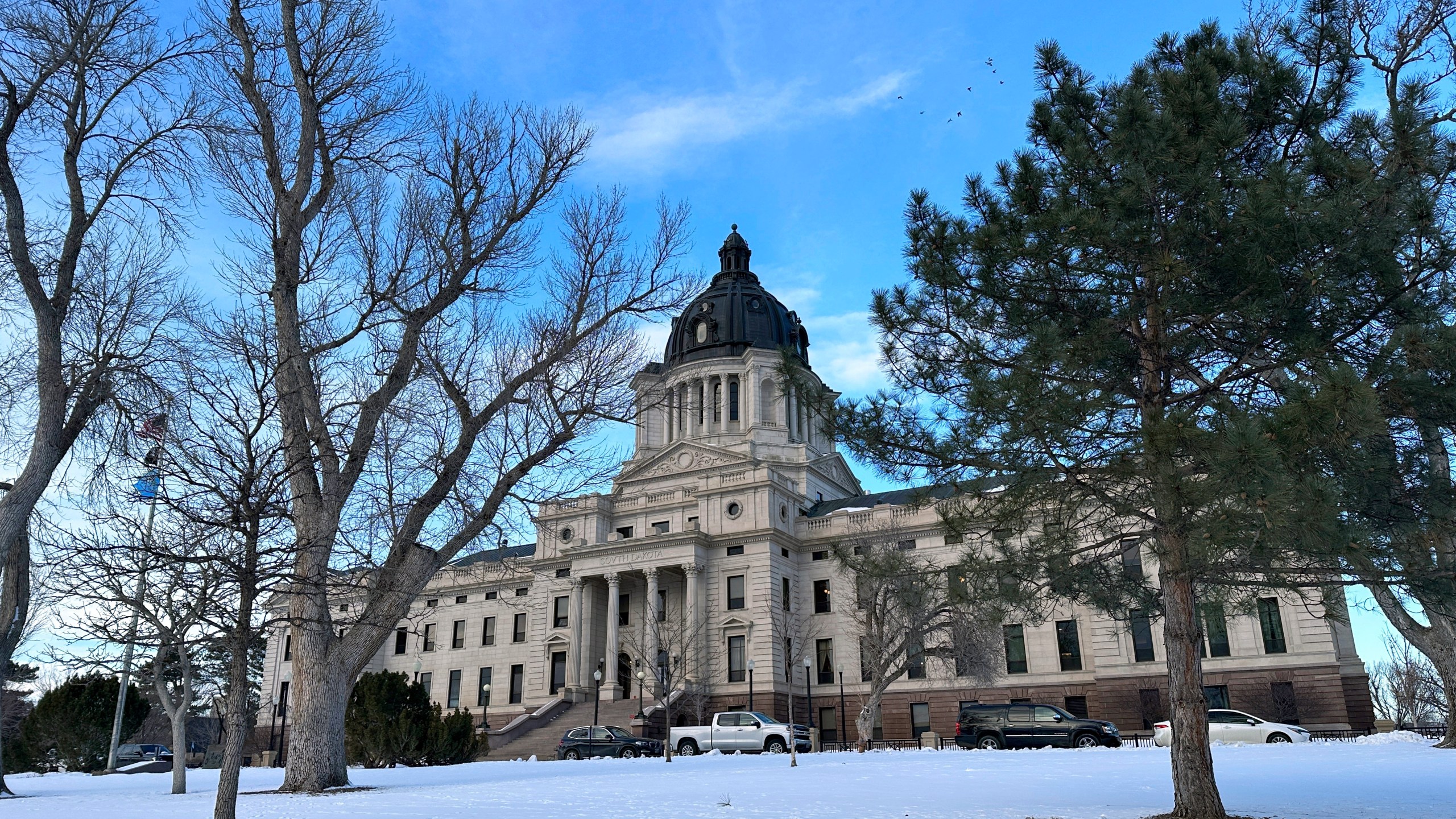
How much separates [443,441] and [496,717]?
42.1 m

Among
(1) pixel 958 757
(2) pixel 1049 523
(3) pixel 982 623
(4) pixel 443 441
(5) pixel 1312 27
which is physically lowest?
(1) pixel 958 757

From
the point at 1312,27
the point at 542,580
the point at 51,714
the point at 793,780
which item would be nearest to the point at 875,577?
the point at 793,780

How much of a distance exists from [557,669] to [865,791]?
44.5 metres

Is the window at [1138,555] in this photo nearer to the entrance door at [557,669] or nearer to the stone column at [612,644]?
the stone column at [612,644]

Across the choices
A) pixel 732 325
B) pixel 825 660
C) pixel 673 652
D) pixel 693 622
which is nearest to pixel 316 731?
pixel 673 652

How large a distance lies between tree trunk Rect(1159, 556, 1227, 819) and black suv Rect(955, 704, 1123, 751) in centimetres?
1875

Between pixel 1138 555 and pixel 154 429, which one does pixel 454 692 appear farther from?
pixel 1138 555

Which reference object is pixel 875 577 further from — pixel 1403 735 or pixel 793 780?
pixel 1403 735

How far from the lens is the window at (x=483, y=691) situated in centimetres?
5956

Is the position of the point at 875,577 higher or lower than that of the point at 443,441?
lower

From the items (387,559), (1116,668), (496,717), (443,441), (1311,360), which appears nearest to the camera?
(1311,360)

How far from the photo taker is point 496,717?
57.5 metres

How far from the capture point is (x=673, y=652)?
5062 centimetres

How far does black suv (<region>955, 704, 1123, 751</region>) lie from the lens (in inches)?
1131
